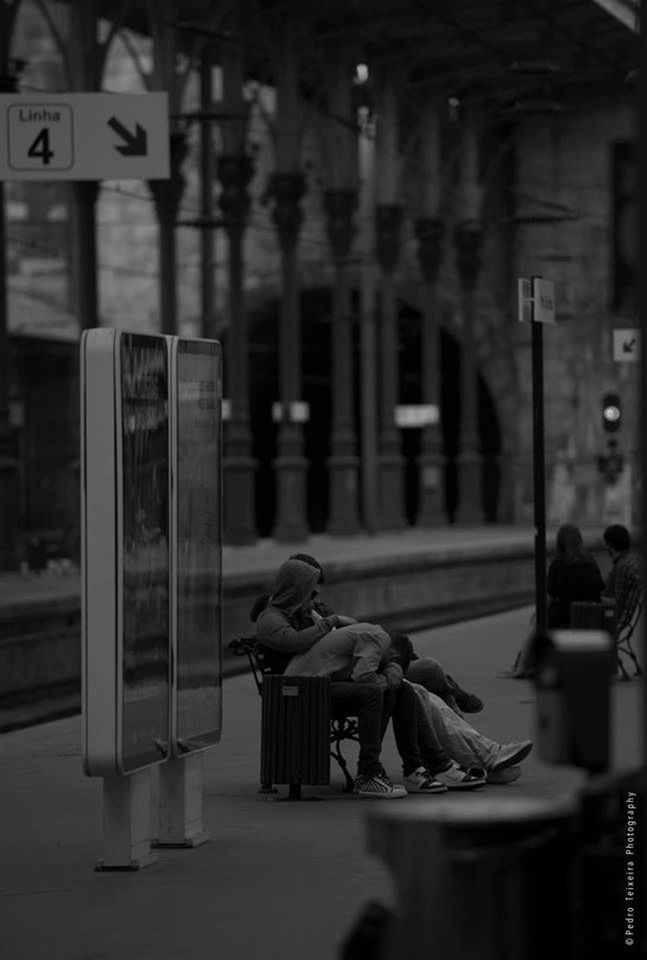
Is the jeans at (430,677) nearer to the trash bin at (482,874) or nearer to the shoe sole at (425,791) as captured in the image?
the shoe sole at (425,791)

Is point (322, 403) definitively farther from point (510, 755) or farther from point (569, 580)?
point (510, 755)

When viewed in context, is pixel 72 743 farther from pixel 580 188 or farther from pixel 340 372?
pixel 580 188

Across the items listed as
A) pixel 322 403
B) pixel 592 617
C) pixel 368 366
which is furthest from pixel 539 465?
pixel 322 403

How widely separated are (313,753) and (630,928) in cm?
586

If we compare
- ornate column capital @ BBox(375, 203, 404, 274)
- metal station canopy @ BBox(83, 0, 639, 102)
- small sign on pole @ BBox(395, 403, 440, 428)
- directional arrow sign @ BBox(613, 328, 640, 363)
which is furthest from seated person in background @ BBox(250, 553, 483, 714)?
small sign on pole @ BBox(395, 403, 440, 428)

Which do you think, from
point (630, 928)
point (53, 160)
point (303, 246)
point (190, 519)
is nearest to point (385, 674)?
→ point (190, 519)

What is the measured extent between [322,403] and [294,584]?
57922 millimetres

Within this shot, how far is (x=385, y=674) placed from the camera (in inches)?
482

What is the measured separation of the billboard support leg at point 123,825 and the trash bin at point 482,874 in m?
4.85

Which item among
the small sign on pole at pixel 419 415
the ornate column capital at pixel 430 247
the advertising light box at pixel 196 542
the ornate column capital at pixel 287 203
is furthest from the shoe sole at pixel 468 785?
the ornate column capital at pixel 430 247

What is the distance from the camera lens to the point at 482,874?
16.5 feet

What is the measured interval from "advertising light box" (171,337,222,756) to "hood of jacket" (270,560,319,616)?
1085 millimetres

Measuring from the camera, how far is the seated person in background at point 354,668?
1208 cm

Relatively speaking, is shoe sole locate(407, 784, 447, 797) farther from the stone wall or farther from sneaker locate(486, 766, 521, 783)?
the stone wall
